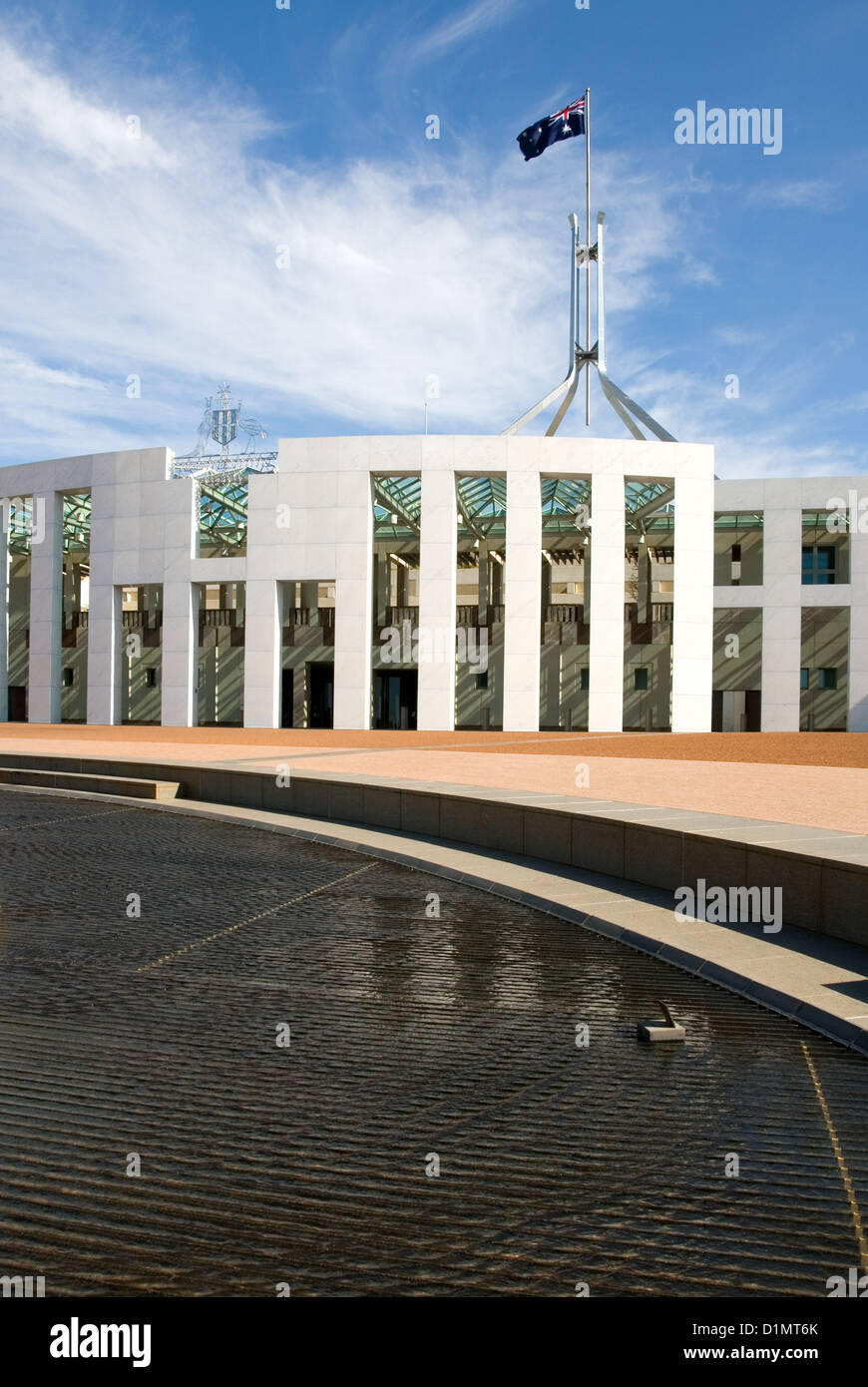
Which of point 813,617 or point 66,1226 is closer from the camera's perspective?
point 66,1226

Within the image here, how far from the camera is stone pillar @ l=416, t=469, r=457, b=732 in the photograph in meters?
37.5

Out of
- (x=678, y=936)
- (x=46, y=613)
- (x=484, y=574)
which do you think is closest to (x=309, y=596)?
(x=484, y=574)

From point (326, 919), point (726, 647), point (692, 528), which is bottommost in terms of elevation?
point (326, 919)

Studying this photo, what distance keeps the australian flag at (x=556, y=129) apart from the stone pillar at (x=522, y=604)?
14.5 metres

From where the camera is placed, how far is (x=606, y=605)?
124 ft

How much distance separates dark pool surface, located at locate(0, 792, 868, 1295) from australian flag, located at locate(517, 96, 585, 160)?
136 ft

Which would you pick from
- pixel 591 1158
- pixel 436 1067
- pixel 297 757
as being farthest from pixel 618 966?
pixel 297 757

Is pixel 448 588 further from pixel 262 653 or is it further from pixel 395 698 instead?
pixel 395 698

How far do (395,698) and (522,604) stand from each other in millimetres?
12331

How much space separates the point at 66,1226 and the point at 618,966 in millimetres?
3815

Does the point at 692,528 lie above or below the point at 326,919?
above

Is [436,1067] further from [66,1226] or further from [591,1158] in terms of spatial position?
[66,1226]

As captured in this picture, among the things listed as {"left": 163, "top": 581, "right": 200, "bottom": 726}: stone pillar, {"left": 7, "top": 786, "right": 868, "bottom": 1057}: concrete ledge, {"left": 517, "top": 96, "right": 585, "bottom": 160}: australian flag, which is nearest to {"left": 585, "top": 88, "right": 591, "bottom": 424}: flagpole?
{"left": 517, "top": 96, "right": 585, "bottom": 160}: australian flag

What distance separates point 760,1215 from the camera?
3127mm
